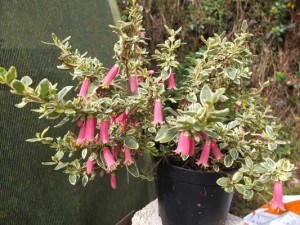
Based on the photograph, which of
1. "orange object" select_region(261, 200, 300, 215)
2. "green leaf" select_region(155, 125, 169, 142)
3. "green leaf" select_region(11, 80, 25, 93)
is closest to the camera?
"green leaf" select_region(11, 80, 25, 93)

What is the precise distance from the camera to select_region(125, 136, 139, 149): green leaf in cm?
113

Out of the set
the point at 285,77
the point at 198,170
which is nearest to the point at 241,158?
the point at 198,170

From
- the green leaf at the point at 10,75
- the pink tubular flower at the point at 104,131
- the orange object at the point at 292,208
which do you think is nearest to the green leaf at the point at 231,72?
the pink tubular flower at the point at 104,131

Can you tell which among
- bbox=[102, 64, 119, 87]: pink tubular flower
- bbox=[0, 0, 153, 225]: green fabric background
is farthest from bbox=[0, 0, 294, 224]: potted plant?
bbox=[0, 0, 153, 225]: green fabric background

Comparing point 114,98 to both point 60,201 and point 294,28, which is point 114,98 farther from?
point 294,28

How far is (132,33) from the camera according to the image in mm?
1157

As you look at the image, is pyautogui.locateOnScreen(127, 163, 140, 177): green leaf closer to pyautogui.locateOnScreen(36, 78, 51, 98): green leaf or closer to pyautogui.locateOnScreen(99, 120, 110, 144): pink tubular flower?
pyautogui.locateOnScreen(99, 120, 110, 144): pink tubular flower

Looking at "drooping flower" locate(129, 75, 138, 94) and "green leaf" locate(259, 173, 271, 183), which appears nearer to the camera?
"green leaf" locate(259, 173, 271, 183)

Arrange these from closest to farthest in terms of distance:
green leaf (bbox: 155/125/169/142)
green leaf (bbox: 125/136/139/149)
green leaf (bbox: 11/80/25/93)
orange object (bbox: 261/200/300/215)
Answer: green leaf (bbox: 11/80/25/93), green leaf (bbox: 155/125/169/142), green leaf (bbox: 125/136/139/149), orange object (bbox: 261/200/300/215)

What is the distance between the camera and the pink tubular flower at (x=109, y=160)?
1.10 metres

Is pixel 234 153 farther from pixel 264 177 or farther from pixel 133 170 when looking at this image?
pixel 133 170

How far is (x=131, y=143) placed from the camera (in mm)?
1140

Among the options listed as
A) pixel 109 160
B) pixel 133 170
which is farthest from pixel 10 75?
pixel 133 170

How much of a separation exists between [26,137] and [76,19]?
57 cm
